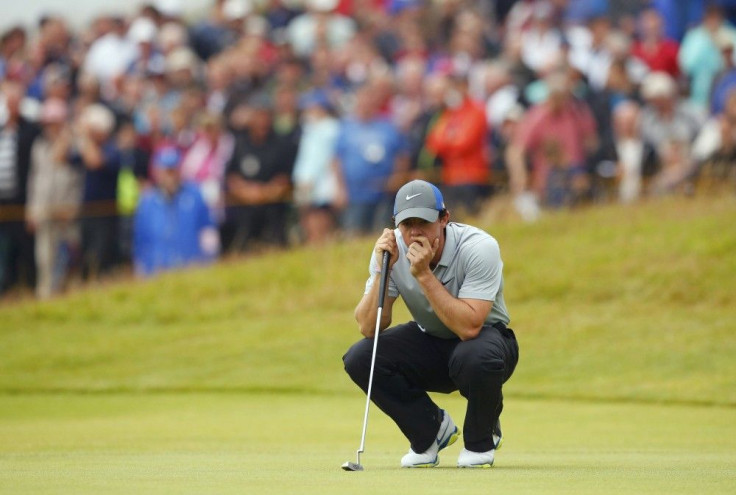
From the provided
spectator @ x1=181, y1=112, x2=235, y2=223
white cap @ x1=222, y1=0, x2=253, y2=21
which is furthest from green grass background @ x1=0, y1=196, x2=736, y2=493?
white cap @ x1=222, y1=0, x2=253, y2=21

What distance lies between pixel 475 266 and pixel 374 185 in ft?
37.5

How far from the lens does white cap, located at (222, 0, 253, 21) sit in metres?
25.3

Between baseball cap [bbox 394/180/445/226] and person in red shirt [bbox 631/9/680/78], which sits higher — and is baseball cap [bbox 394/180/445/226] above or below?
below

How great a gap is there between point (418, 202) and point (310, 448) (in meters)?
2.52

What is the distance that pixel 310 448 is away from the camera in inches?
371

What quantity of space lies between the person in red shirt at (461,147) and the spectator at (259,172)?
2114mm

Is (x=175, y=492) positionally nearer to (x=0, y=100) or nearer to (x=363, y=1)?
(x=0, y=100)

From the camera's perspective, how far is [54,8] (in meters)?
29.9

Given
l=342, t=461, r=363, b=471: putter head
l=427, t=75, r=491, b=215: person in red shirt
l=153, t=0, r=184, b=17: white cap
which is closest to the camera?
l=342, t=461, r=363, b=471: putter head

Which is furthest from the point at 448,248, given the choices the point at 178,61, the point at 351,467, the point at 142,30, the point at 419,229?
the point at 142,30

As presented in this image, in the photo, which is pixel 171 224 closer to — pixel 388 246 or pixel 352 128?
pixel 352 128

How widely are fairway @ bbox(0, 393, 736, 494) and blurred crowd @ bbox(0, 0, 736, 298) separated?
17.8 feet

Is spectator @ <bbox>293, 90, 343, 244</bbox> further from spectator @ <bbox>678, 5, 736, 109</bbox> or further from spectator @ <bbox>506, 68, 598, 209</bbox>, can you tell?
spectator @ <bbox>678, 5, 736, 109</bbox>

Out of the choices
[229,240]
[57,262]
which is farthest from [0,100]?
[229,240]
